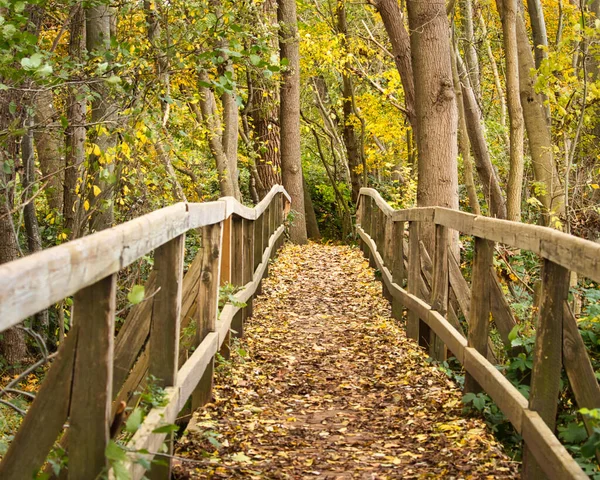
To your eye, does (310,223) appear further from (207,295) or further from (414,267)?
(207,295)

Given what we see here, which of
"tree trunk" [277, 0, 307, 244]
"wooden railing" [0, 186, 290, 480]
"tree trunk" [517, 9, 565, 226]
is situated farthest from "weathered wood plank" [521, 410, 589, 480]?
"tree trunk" [277, 0, 307, 244]

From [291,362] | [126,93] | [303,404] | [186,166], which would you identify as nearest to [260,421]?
[303,404]

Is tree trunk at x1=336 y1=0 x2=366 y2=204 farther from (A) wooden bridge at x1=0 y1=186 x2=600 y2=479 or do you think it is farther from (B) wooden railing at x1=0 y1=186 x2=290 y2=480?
(B) wooden railing at x1=0 y1=186 x2=290 y2=480

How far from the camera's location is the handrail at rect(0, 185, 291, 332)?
179 centimetres

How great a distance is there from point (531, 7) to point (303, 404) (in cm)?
1030

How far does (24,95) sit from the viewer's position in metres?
7.40

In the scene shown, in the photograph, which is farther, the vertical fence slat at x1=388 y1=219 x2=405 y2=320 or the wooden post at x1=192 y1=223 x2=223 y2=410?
the vertical fence slat at x1=388 y1=219 x2=405 y2=320

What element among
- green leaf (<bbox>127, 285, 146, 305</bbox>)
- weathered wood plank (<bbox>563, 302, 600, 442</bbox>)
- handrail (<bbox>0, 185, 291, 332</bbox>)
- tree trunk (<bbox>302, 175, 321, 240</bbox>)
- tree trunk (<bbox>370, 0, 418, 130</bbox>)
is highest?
tree trunk (<bbox>370, 0, 418, 130</bbox>)

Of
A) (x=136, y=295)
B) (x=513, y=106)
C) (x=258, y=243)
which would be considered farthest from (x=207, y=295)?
(x=513, y=106)

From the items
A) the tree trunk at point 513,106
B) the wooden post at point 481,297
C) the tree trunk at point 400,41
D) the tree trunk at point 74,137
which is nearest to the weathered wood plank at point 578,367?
the wooden post at point 481,297

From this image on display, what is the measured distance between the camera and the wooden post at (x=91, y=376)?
2.50 meters

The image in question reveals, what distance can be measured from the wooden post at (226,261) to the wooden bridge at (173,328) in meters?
0.01

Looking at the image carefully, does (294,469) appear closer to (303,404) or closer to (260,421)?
(260,421)

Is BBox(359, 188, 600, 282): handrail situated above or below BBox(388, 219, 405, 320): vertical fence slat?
above
